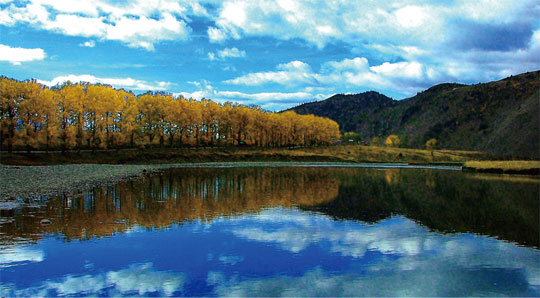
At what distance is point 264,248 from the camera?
17.7 metres

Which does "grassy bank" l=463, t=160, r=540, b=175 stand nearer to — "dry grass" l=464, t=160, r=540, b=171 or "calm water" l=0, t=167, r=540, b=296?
"dry grass" l=464, t=160, r=540, b=171

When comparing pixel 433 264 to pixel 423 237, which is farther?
pixel 423 237

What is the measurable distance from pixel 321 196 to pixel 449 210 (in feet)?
37.0

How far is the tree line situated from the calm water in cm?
6066

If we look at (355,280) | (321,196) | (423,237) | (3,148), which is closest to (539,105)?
(321,196)

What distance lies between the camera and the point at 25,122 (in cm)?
8188

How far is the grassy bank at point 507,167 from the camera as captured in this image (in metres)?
70.0

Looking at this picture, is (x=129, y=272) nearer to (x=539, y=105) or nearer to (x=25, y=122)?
(x=25, y=122)

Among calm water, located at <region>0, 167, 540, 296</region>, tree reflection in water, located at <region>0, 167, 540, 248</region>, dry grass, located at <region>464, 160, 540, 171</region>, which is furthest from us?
dry grass, located at <region>464, 160, 540, 171</region>

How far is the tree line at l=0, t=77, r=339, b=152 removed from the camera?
81000 mm

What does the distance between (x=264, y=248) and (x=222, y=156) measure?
315 feet

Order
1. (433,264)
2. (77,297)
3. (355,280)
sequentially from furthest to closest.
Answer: (433,264) → (355,280) → (77,297)

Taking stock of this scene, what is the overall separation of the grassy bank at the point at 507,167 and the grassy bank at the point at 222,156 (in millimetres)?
43425

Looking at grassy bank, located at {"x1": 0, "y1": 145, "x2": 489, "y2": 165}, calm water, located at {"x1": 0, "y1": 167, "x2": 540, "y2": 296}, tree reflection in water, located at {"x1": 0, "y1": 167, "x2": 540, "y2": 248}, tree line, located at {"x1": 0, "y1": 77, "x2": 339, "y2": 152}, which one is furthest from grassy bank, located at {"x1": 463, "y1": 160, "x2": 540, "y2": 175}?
tree line, located at {"x1": 0, "y1": 77, "x2": 339, "y2": 152}
